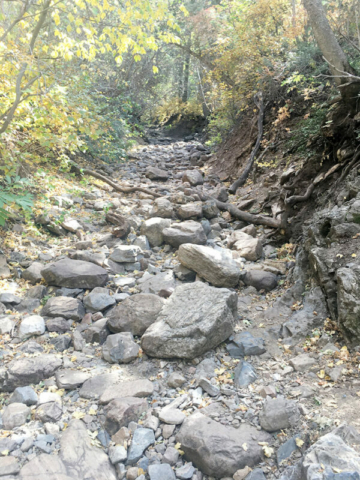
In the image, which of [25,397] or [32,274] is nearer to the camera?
[25,397]

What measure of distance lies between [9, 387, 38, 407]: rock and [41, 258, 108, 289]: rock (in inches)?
76.0

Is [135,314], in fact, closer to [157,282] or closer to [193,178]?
[157,282]

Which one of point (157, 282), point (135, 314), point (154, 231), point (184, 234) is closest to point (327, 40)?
point (184, 234)

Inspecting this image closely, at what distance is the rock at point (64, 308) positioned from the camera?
14.8 feet

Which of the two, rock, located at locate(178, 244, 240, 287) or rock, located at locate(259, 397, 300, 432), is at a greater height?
rock, located at locate(178, 244, 240, 287)

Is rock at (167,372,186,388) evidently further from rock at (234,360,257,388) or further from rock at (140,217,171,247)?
rock at (140,217,171,247)

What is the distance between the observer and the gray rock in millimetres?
2520

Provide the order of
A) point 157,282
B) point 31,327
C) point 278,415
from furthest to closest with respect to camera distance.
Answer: point 157,282 < point 31,327 < point 278,415

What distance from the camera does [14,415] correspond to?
3.03 metres

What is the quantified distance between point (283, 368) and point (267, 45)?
10.1 m

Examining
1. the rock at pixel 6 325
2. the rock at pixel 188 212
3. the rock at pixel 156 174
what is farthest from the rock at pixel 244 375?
the rock at pixel 156 174

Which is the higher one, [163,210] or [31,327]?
[163,210]

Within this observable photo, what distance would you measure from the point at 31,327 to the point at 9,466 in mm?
1855

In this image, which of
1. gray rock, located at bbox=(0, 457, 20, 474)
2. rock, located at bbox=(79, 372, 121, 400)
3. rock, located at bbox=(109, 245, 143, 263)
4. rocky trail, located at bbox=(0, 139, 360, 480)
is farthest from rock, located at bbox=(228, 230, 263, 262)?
gray rock, located at bbox=(0, 457, 20, 474)
